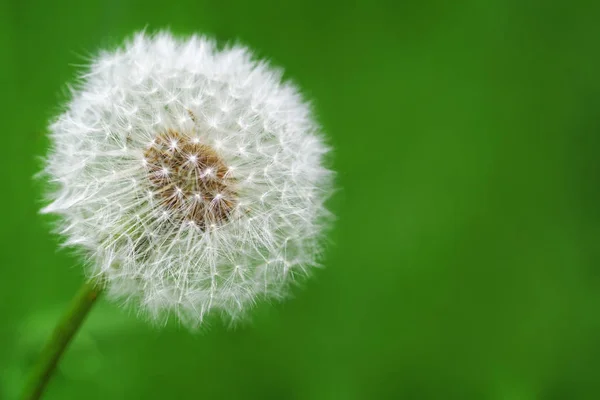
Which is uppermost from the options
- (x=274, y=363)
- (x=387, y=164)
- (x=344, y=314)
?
(x=387, y=164)

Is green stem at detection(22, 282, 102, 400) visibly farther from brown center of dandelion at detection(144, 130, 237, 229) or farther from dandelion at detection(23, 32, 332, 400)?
brown center of dandelion at detection(144, 130, 237, 229)

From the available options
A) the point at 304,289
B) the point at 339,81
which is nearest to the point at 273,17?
the point at 339,81

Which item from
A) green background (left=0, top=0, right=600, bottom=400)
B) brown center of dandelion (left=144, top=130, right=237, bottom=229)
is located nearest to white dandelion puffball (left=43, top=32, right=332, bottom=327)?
brown center of dandelion (left=144, top=130, right=237, bottom=229)

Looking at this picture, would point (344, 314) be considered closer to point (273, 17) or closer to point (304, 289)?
point (304, 289)

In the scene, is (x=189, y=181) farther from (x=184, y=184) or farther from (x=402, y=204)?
(x=402, y=204)

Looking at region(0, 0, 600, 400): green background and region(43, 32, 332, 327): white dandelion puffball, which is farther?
region(0, 0, 600, 400): green background

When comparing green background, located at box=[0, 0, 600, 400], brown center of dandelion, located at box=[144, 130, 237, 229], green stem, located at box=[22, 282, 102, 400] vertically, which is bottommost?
green stem, located at box=[22, 282, 102, 400]

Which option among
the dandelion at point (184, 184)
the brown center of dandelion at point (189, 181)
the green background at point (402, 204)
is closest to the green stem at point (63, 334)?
the dandelion at point (184, 184)

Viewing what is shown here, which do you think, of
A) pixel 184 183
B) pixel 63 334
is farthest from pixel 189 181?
pixel 63 334
